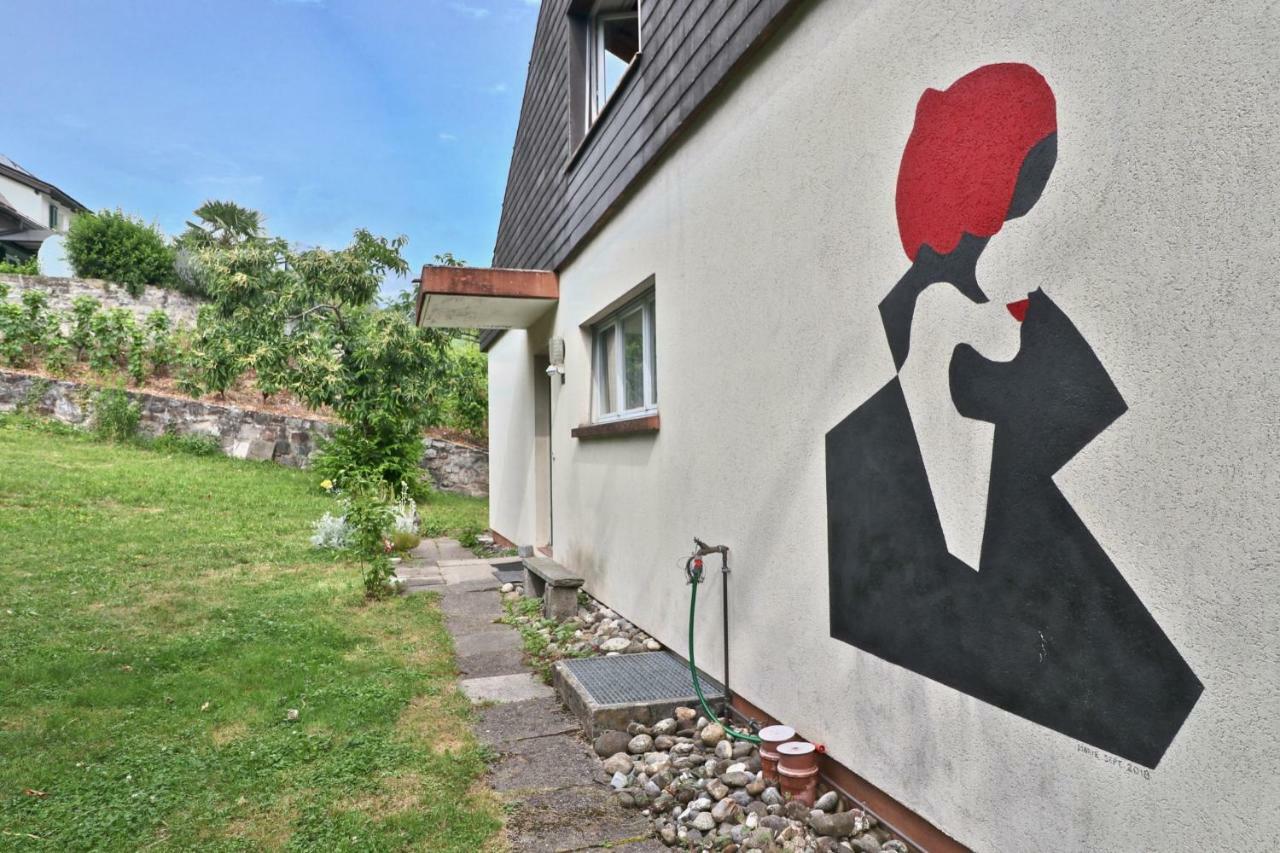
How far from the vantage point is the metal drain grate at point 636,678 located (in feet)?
12.6

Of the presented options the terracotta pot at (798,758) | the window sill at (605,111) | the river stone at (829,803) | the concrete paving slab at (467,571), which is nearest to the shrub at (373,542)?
the concrete paving slab at (467,571)

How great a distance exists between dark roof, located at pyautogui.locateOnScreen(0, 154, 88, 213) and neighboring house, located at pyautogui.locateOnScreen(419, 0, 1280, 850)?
39169 mm

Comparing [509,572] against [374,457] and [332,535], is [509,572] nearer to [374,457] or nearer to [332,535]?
[332,535]

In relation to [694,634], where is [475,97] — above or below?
above

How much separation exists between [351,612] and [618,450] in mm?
2584

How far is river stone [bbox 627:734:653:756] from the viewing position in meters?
3.44

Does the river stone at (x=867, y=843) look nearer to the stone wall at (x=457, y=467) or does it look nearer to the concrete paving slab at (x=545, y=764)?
the concrete paving slab at (x=545, y=764)

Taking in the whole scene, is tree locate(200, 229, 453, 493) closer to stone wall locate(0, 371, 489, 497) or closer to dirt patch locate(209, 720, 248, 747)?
stone wall locate(0, 371, 489, 497)

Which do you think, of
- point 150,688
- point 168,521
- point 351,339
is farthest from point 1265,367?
point 351,339

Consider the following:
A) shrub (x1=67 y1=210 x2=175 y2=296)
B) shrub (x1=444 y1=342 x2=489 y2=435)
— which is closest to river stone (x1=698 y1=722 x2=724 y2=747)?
shrub (x1=444 y1=342 x2=489 y2=435)

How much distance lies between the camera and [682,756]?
3.34 meters

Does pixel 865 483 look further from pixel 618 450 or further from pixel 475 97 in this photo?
pixel 475 97

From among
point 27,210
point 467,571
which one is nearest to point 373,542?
point 467,571

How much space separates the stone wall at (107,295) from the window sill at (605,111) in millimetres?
15521
